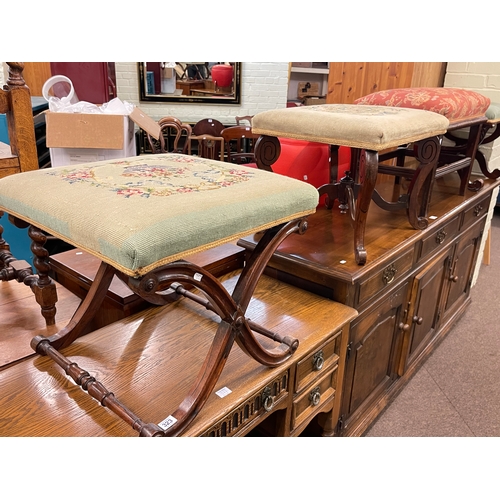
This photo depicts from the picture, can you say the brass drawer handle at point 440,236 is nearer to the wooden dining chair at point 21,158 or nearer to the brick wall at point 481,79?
the brick wall at point 481,79

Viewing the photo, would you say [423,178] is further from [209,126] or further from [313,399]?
[209,126]

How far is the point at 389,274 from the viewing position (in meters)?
1.43

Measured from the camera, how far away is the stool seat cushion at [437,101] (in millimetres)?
1570

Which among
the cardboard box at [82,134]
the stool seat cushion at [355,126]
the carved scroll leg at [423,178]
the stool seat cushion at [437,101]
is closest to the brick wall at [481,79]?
the stool seat cushion at [437,101]

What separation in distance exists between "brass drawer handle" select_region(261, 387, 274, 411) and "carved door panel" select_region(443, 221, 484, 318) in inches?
52.6

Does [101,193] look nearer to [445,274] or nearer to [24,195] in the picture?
[24,195]

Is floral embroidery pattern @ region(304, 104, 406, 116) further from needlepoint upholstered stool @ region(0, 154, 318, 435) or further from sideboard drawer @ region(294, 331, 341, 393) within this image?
sideboard drawer @ region(294, 331, 341, 393)

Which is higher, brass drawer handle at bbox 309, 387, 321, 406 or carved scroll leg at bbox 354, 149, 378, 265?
carved scroll leg at bbox 354, 149, 378, 265

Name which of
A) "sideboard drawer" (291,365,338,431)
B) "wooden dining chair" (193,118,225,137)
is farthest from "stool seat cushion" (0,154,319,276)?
"wooden dining chair" (193,118,225,137)

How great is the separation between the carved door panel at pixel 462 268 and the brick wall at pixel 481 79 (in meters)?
0.46

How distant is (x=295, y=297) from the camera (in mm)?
1329

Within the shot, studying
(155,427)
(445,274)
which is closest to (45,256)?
(155,427)

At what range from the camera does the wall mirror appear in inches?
175

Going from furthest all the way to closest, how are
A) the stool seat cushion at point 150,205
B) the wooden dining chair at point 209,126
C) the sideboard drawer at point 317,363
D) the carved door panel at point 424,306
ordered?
the wooden dining chair at point 209,126, the carved door panel at point 424,306, the sideboard drawer at point 317,363, the stool seat cushion at point 150,205
